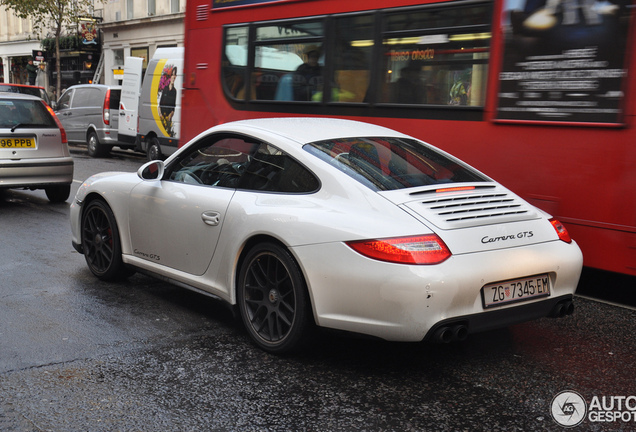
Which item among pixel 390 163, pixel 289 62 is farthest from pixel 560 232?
pixel 289 62

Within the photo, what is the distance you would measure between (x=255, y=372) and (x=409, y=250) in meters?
1.13

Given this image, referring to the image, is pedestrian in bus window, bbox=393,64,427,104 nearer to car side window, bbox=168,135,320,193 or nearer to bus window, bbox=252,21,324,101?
bus window, bbox=252,21,324,101

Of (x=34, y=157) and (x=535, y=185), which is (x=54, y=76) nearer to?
(x=34, y=157)

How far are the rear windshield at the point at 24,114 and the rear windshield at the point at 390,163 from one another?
7.05 metres

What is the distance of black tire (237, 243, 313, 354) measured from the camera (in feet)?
13.7

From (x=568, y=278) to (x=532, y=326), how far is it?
0.91 meters

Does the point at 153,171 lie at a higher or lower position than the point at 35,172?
higher

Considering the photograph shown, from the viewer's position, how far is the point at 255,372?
4.13 m

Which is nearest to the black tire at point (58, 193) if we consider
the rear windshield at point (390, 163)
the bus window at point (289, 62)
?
the bus window at point (289, 62)

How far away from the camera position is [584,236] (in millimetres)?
5758

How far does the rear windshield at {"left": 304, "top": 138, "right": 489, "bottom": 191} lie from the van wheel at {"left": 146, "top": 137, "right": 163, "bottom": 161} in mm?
13377

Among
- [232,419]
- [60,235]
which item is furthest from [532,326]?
[60,235]

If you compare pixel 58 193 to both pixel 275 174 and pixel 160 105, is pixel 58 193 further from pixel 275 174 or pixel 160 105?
pixel 275 174

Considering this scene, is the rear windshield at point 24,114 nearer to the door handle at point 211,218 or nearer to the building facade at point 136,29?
the door handle at point 211,218
